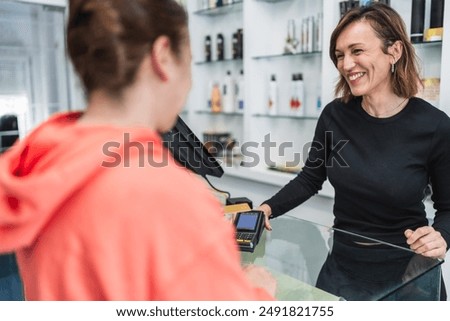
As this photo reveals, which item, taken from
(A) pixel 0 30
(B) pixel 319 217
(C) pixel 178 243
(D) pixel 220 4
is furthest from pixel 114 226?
(A) pixel 0 30

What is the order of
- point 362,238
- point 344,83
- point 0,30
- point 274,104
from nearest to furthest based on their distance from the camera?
1. point 362,238
2. point 344,83
3. point 274,104
4. point 0,30

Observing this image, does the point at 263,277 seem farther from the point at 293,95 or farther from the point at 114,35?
the point at 293,95

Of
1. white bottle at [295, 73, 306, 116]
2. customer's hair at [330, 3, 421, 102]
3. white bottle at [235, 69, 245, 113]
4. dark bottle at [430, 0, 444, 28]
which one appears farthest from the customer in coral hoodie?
white bottle at [235, 69, 245, 113]

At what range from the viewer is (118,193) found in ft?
1.37

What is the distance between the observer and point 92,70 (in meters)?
0.48

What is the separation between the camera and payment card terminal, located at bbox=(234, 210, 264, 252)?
3.70ft

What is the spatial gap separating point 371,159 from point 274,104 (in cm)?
120

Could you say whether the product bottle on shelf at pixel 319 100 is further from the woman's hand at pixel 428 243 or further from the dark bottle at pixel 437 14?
the woman's hand at pixel 428 243

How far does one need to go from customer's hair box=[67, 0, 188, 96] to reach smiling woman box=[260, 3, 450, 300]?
2.94 ft

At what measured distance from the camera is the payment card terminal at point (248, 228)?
113 centimetres

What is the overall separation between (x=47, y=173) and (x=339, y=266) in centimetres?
85
